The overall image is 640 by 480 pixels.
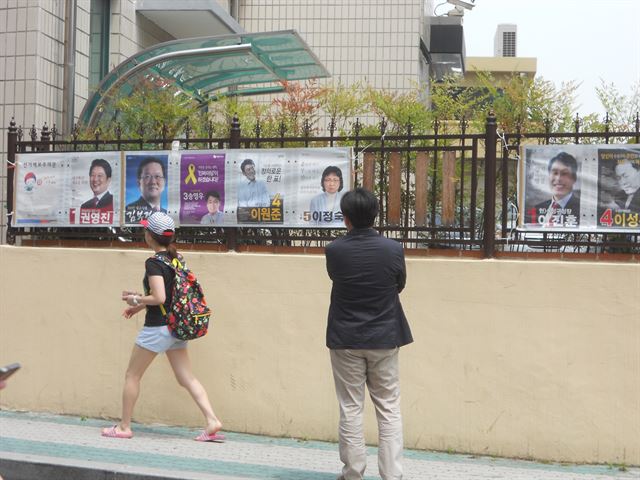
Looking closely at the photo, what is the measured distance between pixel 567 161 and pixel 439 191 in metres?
1.07

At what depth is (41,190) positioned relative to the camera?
8117 millimetres

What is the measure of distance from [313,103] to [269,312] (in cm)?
337

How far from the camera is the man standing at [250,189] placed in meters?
7.40

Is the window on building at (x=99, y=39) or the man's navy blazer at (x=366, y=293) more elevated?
the window on building at (x=99, y=39)

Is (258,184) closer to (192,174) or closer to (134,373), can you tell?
(192,174)

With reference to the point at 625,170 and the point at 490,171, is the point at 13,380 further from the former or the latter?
the point at 625,170

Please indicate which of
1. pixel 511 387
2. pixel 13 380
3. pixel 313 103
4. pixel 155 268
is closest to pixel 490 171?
pixel 511 387

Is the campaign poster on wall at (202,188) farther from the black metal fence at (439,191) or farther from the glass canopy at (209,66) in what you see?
the glass canopy at (209,66)

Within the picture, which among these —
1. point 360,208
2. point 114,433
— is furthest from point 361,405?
point 114,433

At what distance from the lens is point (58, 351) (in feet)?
25.6

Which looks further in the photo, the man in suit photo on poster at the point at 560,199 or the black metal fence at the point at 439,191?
the black metal fence at the point at 439,191

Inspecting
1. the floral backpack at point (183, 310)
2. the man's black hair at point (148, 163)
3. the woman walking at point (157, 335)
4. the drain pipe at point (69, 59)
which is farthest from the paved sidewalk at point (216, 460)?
the drain pipe at point (69, 59)

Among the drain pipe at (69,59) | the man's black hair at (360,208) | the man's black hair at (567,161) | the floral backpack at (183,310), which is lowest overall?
the floral backpack at (183,310)

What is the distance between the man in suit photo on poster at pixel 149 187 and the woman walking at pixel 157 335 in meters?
0.90
